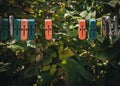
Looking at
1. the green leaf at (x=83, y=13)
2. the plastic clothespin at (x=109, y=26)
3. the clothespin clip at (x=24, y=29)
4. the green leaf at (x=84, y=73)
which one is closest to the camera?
the clothespin clip at (x=24, y=29)

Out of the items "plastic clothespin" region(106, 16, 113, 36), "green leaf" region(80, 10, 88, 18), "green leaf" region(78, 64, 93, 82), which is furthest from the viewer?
"green leaf" region(80, 10, 88, 18)

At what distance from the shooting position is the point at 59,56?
8.32ft

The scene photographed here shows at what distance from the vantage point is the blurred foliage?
2.50m

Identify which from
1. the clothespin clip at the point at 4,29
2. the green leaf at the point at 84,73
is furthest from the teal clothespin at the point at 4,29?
the green leaf at the point at 84,73

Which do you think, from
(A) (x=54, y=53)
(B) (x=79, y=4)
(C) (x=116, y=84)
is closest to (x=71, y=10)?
(B) (x=79, y=4)

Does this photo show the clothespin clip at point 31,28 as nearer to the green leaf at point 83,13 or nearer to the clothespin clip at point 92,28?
the clothespin clip at point 92,28

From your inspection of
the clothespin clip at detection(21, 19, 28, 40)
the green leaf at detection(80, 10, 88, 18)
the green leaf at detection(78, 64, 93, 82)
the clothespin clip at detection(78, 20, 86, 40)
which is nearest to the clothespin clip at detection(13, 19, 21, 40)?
the clothespin clip at detection(21, 19, 28, 40)

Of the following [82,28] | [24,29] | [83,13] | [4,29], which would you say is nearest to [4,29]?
[4,29]

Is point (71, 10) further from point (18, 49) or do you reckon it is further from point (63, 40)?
point (18, 49)

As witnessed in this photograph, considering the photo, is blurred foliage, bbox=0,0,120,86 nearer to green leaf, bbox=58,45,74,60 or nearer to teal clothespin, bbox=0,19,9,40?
green leaf, bbox=58,45,74,60

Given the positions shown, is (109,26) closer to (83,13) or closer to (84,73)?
(84,73)

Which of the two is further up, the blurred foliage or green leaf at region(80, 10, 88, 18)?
green leaf at region(80, 10, 88, 18)

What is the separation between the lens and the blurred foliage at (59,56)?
250 centimetres

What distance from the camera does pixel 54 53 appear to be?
2.54m
